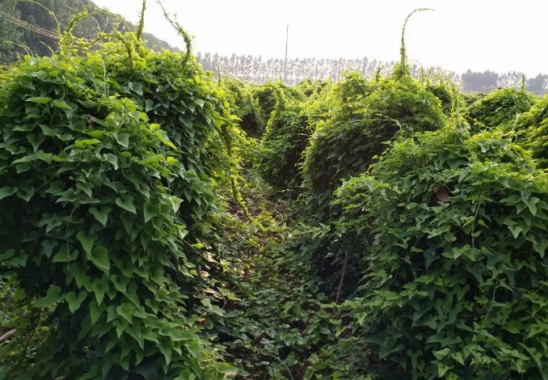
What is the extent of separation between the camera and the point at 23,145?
1.84 m

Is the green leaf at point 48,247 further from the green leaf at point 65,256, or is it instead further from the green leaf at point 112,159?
the green leaf at point 112,159

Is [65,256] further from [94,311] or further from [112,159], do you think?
[112,159]

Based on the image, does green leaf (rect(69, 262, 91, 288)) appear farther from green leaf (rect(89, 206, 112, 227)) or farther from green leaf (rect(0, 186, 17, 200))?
green leaf (rect(0, 186, 17, 200))

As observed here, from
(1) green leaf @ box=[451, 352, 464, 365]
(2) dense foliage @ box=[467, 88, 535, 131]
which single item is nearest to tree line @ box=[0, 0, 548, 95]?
(2) dense foliage @ box=[467, 88, 535, 131]

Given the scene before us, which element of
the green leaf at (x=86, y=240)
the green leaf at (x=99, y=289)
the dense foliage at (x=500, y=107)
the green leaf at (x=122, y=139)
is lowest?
the green leaf at (x=99, y=289)

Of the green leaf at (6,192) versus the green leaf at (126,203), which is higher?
the green leaf at (126,203)

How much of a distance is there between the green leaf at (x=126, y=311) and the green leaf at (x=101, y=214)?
0.34m

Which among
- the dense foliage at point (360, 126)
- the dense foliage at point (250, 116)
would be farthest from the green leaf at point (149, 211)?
the dense foliage at point (250, 116)

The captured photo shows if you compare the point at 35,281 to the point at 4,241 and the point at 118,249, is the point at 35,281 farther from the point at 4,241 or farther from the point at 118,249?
the point at 118,249

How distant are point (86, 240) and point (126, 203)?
0.22 m

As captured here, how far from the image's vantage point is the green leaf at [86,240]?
5.65 ft

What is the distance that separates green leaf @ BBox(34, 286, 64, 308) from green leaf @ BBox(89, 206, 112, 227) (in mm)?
354

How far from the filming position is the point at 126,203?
1.81m

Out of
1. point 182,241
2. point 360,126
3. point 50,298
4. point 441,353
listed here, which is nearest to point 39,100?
point 50,298
